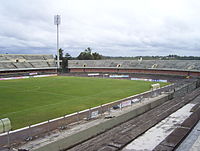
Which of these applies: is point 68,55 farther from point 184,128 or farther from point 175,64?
point 184,128

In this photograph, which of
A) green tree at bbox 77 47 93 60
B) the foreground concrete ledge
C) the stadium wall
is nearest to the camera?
the foreground concrete ledge

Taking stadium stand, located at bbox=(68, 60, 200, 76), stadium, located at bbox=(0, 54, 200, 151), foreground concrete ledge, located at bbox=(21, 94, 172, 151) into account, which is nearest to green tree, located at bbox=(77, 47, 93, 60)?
stadium stand, located at bbox=(68, 60, 200, 76)

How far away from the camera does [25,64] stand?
250 feet

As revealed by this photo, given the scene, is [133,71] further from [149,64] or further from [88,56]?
[88,56]

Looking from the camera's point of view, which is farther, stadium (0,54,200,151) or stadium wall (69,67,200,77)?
stadium wall (69,67,200,77)

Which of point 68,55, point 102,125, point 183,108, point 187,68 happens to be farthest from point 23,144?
point 68,55

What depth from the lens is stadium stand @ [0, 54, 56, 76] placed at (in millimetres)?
69625

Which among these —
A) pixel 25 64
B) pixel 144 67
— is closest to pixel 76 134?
pixel 144 67

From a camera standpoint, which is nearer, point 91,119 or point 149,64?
point 91,119

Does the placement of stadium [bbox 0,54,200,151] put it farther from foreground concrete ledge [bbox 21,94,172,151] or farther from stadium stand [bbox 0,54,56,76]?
stadium stand [bbox 0,54,56,76]

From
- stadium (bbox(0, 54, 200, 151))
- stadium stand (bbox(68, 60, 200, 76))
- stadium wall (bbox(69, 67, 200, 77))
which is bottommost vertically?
stadium (bbox(0, 54, 200, 151))

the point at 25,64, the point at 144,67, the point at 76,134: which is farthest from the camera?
the point at 25,64

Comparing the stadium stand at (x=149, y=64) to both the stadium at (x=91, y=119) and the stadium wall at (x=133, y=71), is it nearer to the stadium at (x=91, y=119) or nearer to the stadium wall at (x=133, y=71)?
the stadium wall at (x=133, y=71)

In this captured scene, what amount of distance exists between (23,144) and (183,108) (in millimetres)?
14499
